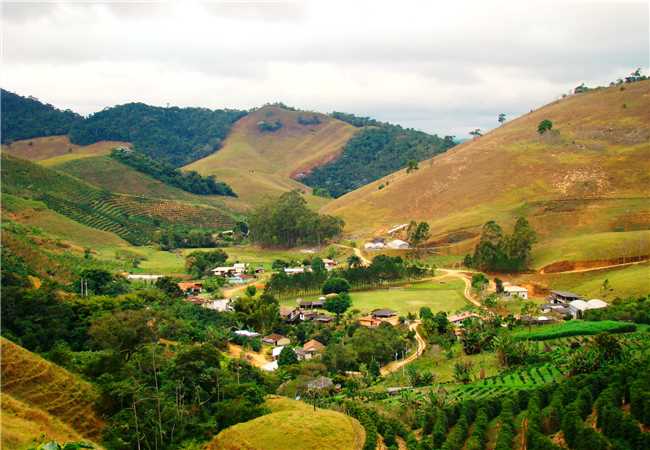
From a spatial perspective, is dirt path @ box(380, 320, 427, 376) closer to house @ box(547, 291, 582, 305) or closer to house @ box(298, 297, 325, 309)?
house @ box(298, 297, 325, 309)

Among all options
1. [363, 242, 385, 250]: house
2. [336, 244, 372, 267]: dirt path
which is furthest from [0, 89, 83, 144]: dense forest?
[363, 242, 385, 250]: house

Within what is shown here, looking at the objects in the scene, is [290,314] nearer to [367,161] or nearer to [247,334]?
[247,334]

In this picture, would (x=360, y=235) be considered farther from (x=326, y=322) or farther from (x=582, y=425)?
(x=582, y=425)

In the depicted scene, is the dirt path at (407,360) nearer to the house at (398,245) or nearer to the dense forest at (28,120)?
the house at (398,245)

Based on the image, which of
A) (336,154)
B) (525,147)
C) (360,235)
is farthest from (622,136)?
(336,154)

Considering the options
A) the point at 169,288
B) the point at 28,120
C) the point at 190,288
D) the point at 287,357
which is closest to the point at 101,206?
the point at 190,288

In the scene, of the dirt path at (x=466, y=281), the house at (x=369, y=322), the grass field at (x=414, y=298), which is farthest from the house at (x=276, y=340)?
the dirt path at (x=466, y=281)
